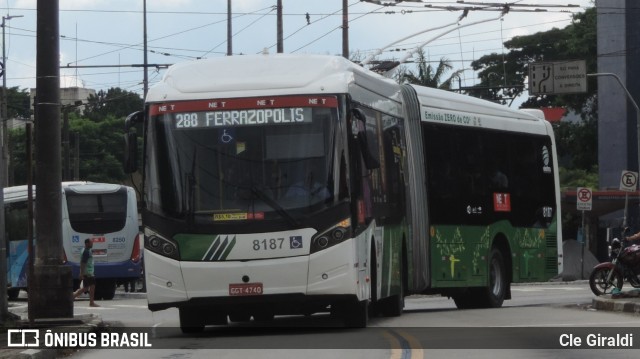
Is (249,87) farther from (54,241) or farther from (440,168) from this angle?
(440,168)

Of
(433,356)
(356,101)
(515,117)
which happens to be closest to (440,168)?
(515,117)

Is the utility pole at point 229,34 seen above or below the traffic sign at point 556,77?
above

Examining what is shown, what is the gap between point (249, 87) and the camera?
16.8 metres

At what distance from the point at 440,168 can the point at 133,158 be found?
24.8 ft

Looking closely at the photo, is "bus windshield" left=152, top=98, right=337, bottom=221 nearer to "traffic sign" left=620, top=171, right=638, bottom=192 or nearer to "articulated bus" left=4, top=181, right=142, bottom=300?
"articulated bus" left=4, top=181, right=142, bottom=300

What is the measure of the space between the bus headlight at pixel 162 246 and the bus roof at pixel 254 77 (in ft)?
5.71

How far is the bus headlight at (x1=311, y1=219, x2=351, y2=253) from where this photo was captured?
16.2 meters

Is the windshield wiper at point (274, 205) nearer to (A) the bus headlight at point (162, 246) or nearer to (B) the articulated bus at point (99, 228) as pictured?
(A) the bus headlight at point (162, 246)

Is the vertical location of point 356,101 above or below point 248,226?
above

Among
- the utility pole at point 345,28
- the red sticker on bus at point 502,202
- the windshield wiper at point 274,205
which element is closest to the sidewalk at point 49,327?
the windshield wiper at point 274,205

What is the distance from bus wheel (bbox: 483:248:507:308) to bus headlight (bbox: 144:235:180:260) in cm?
886

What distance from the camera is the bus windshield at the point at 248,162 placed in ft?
53.4

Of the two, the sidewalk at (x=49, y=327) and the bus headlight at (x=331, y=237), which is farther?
the bus headlight at (x=331, y=237)

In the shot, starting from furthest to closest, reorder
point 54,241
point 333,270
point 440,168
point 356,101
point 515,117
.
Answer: point 515,117 < point 440,168 < point 54,241 < point 356,101 < point 333,270
